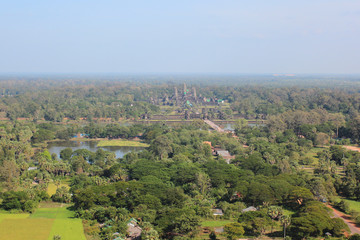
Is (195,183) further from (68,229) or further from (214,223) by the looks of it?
(68,229)

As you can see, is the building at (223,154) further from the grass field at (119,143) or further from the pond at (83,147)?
the grass field at (119,143)

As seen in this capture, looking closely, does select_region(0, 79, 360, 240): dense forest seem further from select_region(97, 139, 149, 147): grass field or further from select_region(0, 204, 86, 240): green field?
select_region(97, 139, 149, 147): grass field

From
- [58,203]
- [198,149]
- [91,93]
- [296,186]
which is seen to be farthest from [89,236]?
[91,93]

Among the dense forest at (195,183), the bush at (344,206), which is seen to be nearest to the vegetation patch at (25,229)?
the dense forest at (195,183)

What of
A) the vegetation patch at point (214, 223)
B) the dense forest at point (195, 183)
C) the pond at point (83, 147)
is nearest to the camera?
the dense forest at point (195, 183)

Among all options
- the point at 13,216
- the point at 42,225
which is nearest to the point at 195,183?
the point at 42,225

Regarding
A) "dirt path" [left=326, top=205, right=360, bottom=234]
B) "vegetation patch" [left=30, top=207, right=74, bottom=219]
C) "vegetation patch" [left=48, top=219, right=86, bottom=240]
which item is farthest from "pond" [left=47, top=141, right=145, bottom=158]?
"dirt path" [left=326, top=205, right=360, bottom=234]

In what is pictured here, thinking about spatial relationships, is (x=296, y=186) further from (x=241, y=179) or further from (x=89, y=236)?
(x=89, y=236)
